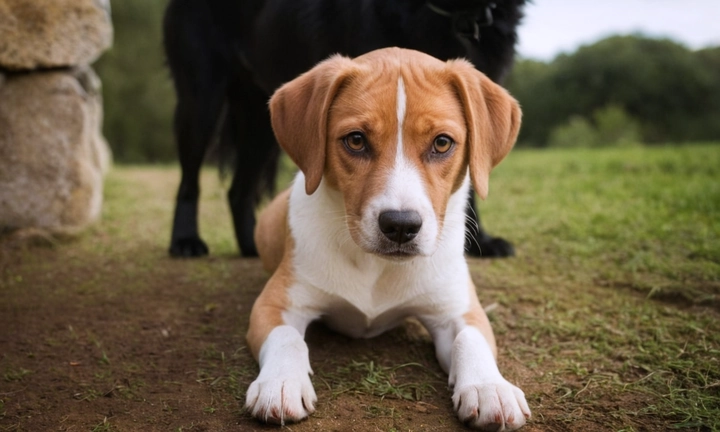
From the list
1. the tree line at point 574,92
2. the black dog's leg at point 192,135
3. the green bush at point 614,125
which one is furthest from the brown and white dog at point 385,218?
the tree line at point 574,92

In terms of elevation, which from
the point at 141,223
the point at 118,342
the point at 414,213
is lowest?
the point at 141,223

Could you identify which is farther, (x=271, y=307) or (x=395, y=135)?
(x=271, y=307)

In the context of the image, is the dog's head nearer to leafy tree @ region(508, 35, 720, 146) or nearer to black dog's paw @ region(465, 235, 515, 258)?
black dog's paw @ region(465, 235, 515, 258)

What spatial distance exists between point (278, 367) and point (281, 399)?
0.56 ft

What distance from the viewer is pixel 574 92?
2575 centimetres

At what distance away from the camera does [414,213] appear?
2.24m

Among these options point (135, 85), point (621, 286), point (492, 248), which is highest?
point (621, 286)

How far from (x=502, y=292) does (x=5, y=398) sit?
95.7 inches

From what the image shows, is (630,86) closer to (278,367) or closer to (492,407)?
(492,407)

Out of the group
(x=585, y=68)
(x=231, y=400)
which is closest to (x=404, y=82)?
(x=231, y=400)

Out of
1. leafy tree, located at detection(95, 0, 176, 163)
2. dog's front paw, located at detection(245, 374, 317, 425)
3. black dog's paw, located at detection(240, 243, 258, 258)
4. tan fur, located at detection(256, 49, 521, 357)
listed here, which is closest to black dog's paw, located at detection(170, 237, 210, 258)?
black dog's paw, located at detection(240, 243, 258, 258)

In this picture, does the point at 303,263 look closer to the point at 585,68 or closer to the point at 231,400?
the point at 231,400

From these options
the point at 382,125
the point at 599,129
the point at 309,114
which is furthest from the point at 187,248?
the point at 599,129

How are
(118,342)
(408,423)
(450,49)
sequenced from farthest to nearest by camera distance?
(450,49) → (118,342) → (408,423)
